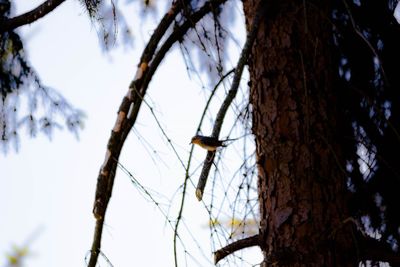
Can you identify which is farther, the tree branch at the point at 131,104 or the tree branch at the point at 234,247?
the tree branch at the point at 131,104

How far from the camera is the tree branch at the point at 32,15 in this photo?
2.46 metres

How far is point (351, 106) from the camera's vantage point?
2.38m

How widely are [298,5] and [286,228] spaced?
2.97 ft

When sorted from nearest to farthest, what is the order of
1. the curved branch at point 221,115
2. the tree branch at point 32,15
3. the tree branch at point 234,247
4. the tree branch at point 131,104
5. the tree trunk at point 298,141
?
the curved branch at point 221,115, the tree trunk at point 298,141, the tree branch at point 234,247, the tree branch at point 131,104, the tree branch at point 32,15

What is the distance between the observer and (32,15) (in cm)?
250

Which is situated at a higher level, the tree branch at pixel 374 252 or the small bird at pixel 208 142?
the small bird at pixel 208 142

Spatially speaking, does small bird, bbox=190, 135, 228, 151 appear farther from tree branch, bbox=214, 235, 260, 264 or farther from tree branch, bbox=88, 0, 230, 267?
tree branch, bbox=88, 0, 230, 267

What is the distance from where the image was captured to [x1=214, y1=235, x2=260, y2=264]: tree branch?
207 cm

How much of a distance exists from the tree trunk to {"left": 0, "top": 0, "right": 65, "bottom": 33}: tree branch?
0.92 m

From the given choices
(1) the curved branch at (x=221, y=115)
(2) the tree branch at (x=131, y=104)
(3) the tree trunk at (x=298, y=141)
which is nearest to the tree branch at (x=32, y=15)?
Answer: (2) the tree branch at (x=131, y=104)

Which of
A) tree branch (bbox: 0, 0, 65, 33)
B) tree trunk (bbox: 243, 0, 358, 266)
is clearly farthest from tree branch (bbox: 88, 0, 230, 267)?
tree branch (bbox: 0, 0, 65, 33)

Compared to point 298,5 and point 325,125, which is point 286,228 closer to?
point 325,125

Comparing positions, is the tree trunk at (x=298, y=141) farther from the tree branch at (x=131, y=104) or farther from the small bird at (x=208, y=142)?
the small bird at (x=208, y=142)

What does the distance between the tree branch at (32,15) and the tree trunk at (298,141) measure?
0.92 m
